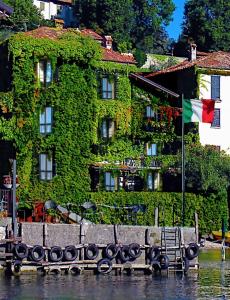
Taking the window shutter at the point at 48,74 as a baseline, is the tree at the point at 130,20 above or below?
above

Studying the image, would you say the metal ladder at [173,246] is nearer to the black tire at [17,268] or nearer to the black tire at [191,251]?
the black tire at [191,251]

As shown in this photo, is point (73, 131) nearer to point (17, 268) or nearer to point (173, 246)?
point (173, 246)

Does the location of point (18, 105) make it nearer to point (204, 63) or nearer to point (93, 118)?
point (93, 118)

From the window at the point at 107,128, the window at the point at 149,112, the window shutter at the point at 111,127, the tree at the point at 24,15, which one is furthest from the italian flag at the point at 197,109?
the tree at the point at 24,15

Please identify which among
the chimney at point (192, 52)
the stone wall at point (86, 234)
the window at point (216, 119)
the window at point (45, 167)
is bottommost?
the stone wall at point (86, 234)

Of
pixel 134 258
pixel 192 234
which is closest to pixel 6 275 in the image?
pixel 134 258

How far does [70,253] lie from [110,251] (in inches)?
90.6

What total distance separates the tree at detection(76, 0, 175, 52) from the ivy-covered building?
3824 cm

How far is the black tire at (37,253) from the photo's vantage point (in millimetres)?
51344

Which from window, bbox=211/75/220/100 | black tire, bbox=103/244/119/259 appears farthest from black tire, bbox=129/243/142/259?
window, bbox=211/75/220/100

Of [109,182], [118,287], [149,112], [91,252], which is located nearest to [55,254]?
[91,252]

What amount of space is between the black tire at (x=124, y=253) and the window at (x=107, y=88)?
84.9ft

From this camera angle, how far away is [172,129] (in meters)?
81.1

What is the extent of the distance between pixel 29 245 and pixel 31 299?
8.91 metres
